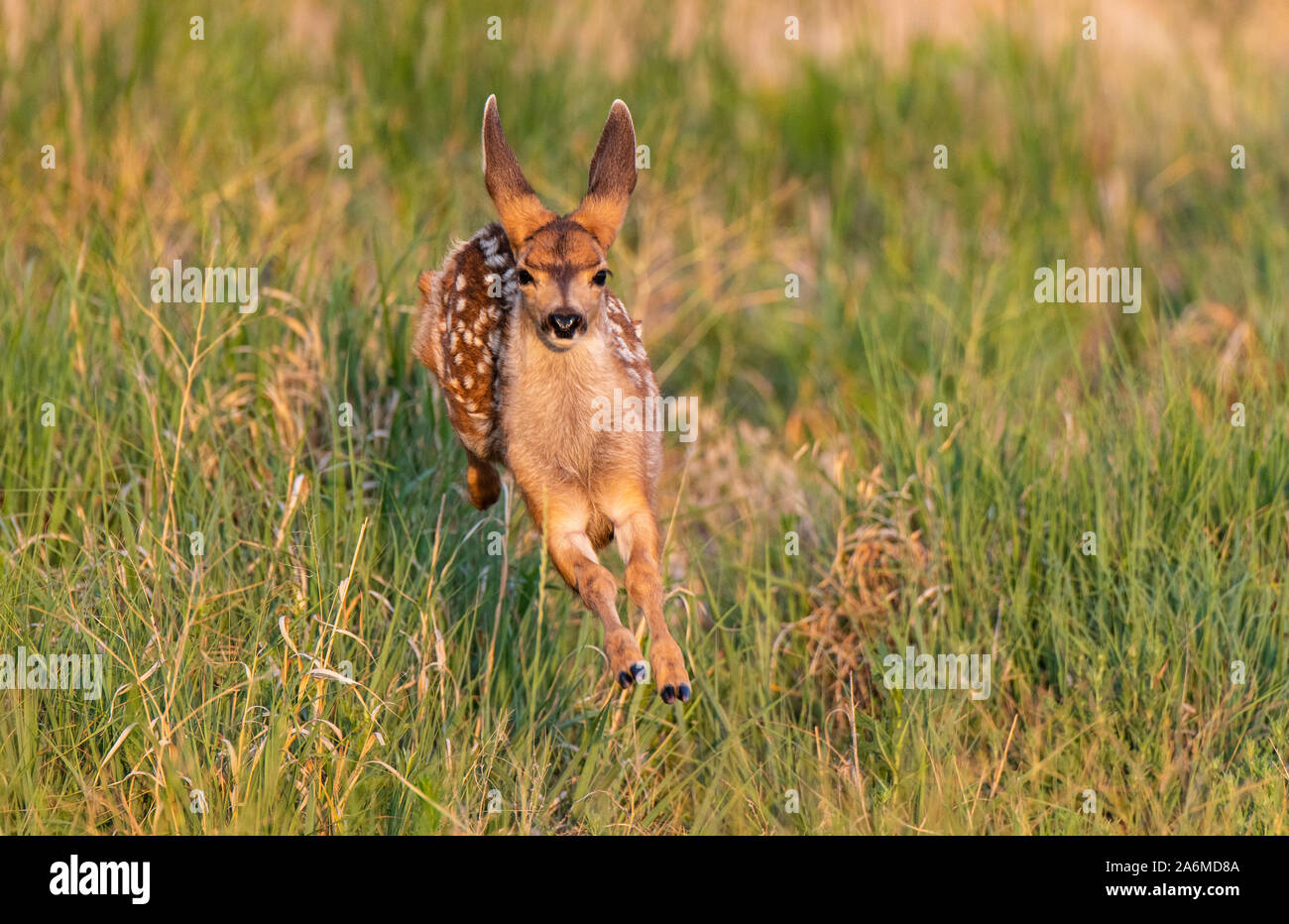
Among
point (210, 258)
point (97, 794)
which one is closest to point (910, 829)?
point (97, 794)

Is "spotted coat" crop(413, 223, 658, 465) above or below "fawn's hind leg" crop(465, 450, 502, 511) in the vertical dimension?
above

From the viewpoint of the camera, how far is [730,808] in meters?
5.79

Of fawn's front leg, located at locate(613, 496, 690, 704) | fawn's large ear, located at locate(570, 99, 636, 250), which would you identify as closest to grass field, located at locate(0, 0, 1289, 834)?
fawn's front leg, located at locate(613, 496, 690, 704)

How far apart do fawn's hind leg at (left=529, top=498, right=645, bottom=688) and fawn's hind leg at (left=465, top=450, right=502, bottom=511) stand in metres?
0.65

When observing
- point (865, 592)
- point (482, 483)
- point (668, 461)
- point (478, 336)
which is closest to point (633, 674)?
point (482, 483)

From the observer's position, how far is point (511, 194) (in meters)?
4.95

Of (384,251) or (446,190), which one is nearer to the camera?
(384,251)

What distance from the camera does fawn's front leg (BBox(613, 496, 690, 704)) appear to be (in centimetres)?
433

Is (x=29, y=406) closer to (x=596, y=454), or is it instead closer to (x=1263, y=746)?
(x=596, y=454)

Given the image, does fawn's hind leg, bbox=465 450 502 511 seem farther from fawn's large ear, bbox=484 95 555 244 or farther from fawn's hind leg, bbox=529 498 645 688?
fawn's large ear, bbox=484 95 555 244

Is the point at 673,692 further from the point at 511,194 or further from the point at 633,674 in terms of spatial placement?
the point at 511,194

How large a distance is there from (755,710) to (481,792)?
1261 millimetres

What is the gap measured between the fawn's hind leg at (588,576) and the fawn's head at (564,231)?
0.54m

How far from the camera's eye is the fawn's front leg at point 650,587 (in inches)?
170
